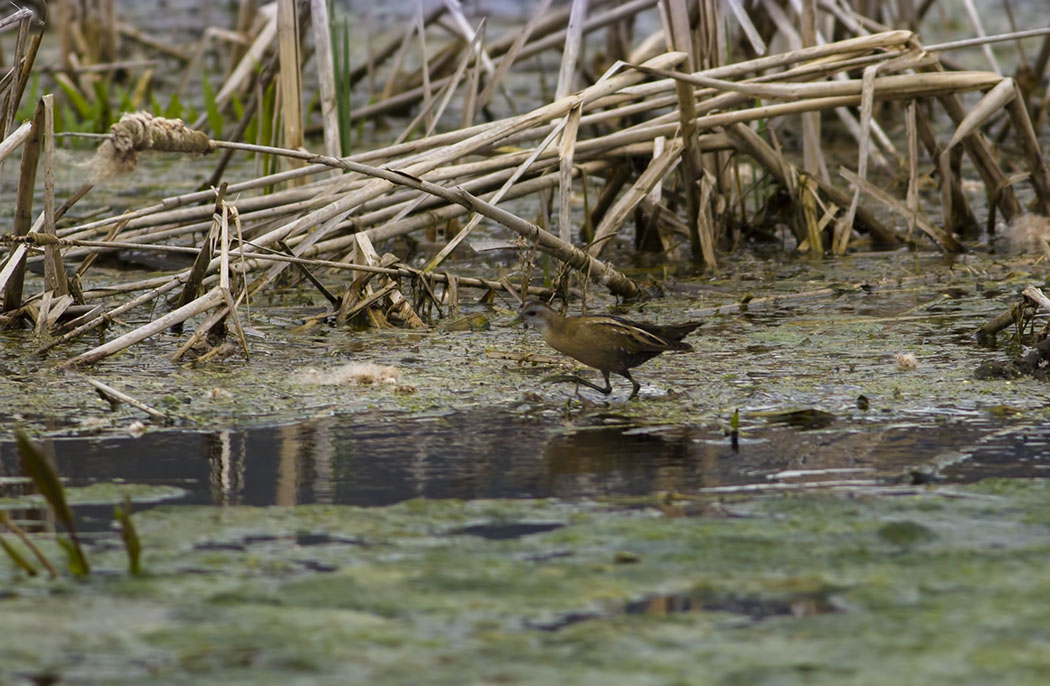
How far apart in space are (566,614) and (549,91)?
10.5 m

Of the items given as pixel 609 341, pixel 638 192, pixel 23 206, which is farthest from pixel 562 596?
pixel 638 192

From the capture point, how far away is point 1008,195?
784 centimetres

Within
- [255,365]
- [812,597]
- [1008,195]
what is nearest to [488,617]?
[812,597]

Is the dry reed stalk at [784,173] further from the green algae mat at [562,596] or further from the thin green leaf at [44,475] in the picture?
the thin green leaf at [44,475]

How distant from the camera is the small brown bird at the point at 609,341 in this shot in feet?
15.8

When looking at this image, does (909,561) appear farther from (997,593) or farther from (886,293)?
(886,293)

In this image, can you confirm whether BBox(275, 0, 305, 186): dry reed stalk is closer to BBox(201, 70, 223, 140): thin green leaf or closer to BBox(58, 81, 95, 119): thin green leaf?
BBox(201, 70, 223, 140): thin green leaf

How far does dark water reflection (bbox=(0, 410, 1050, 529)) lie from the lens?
382 centimetres

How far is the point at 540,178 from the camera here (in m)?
6.72

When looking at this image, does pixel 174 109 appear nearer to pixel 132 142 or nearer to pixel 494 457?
pixel 132 142

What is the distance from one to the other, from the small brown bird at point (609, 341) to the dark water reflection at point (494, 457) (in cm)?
31

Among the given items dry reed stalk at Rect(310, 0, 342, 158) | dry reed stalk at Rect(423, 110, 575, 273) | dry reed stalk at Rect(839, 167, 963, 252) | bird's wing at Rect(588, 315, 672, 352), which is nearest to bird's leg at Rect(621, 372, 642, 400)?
bird's wing at Rect(588, 315, 672, 352)

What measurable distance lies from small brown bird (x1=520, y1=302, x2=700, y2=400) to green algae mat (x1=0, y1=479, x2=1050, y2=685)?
1.25 metres

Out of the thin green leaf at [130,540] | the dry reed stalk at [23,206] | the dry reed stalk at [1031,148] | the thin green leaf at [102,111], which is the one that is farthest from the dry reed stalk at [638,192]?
the thin green leaf at [102,111]
